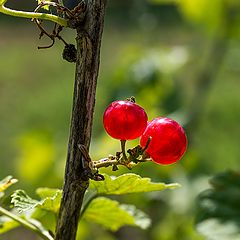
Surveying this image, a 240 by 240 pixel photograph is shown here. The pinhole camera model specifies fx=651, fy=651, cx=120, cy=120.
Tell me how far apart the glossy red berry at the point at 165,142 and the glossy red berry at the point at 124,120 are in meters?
0.03

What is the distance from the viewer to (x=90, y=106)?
1240 mm

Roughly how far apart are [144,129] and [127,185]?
6.1 inches

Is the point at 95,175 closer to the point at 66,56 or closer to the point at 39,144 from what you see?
the point at 66,56

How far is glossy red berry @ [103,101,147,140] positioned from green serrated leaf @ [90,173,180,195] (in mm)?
105

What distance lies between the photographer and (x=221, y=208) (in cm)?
205

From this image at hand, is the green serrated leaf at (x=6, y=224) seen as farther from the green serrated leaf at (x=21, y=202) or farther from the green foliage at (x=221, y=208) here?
the green foliage at (x=221, y=208)

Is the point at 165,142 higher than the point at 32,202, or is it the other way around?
the point at 165,142

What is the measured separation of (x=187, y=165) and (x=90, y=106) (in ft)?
6.46

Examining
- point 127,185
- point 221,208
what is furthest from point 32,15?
point 221,208

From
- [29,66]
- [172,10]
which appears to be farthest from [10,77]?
[172,10]

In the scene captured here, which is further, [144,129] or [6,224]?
[6,224]

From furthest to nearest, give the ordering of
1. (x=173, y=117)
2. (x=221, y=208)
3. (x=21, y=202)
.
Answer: (x=173, y=117), (x=221, y=208), (x=21, y=202)

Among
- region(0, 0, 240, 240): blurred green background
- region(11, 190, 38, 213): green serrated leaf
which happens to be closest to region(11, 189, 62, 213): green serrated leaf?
region(11, 190, 38, 213): green serrated leaf

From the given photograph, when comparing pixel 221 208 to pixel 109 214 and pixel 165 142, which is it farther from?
pixel 165 142
